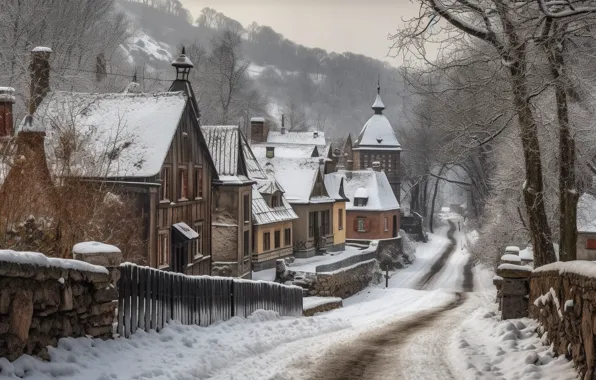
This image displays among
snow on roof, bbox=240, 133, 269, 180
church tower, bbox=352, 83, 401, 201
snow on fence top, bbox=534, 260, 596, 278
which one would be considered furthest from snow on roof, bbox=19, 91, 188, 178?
church tower, bbox=352, 83, 401, 201

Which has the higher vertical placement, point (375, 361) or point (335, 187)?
point (335, 187)

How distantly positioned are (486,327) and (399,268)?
4655 centimetres

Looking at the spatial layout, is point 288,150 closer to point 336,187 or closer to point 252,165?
point 336,187

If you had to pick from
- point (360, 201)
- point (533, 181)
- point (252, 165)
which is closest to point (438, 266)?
point (360, 201)

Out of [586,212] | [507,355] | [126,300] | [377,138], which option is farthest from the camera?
[377,138]

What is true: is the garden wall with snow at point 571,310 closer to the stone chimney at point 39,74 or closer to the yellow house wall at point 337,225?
the stone chimney at point 39,74

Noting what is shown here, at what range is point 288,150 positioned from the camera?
2074 inches

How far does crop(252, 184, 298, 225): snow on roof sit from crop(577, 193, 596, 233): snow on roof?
16.1 metres

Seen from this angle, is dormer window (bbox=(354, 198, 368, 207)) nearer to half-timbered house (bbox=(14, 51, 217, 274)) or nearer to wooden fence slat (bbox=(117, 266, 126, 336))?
half-timbered house (bbox=(14, 51, 217, 274))

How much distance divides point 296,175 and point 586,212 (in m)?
18.9

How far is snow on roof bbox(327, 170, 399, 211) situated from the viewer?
61.6 m

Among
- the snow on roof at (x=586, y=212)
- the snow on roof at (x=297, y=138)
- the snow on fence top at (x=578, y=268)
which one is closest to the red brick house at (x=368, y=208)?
the snow on roof at (x=297, y=138)

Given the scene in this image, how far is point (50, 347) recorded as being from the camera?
8.12 meters

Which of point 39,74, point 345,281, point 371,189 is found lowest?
point 345,281
